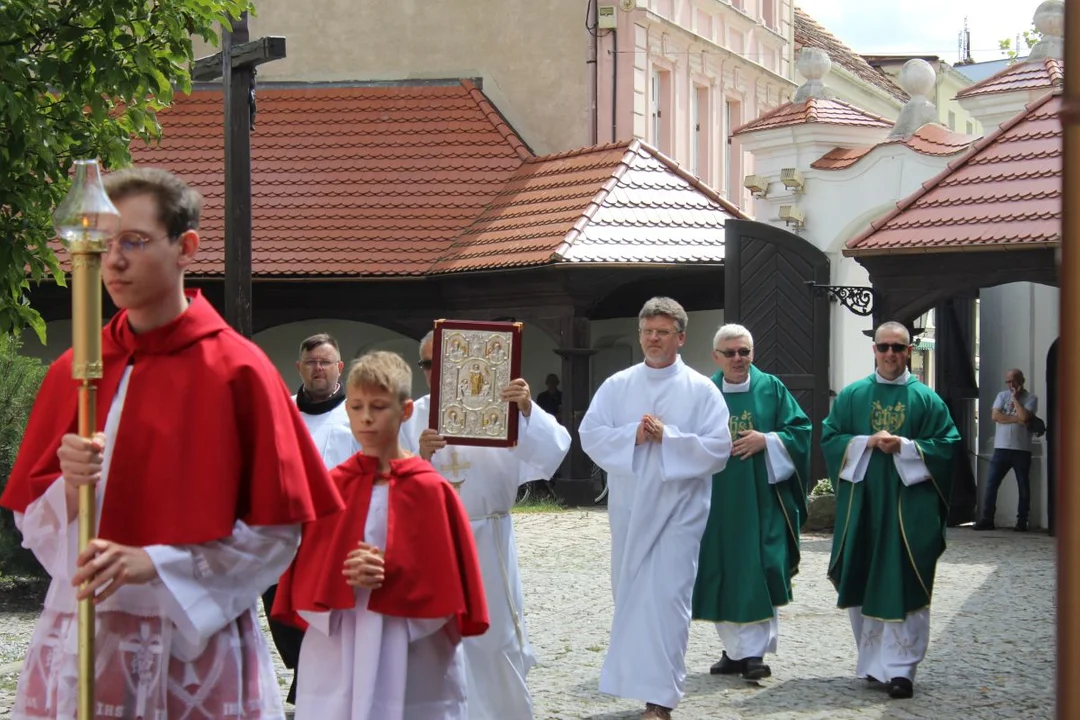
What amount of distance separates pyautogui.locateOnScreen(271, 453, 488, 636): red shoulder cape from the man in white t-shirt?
12.9 m

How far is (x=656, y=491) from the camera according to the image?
8.39 m

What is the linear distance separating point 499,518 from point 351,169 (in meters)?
17.0

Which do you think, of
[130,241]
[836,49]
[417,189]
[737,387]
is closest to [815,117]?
[417,189]

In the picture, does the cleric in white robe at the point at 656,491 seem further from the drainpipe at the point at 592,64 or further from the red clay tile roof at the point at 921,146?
the drainpipe at the point at 592,64

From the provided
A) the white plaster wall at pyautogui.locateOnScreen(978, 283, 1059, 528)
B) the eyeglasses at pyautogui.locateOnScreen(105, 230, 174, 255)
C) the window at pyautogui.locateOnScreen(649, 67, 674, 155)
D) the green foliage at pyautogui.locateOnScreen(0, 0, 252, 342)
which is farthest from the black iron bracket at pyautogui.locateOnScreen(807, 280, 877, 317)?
the eyeglasses at pyautogui.locateOnScreen(105, 230, 174, 255)

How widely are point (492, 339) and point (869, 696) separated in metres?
Answer: 2.86

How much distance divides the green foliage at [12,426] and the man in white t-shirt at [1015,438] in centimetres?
969

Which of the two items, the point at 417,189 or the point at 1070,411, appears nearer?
the point at 1070,411

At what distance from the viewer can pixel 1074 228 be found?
2336 mm

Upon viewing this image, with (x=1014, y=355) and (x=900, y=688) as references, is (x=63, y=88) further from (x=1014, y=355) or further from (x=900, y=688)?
(x=1014, y=355)

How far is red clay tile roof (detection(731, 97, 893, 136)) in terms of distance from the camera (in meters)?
20.5

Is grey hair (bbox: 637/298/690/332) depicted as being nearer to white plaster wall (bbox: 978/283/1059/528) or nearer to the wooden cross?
the wooden cross

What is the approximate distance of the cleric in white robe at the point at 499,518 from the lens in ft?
23.8

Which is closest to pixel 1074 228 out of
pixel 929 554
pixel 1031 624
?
pixel 929 554
